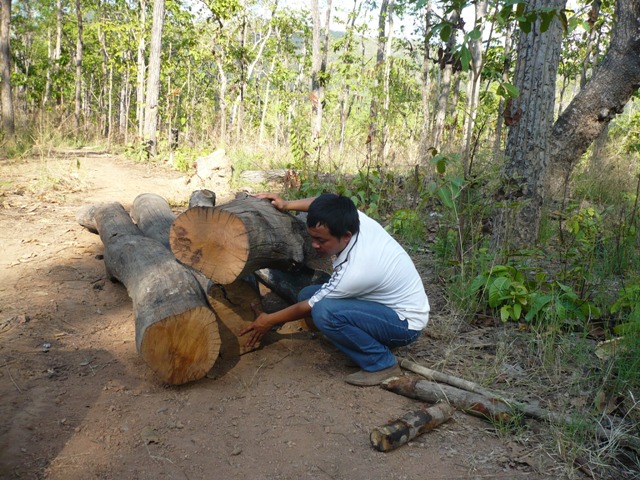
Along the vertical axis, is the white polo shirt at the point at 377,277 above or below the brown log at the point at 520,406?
above

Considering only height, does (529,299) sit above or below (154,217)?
below

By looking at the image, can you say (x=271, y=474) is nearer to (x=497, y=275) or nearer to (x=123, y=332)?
(x=123, y=332)

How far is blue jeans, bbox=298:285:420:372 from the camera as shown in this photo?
2916mm

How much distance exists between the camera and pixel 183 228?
2750 mm

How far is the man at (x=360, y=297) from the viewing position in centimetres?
279

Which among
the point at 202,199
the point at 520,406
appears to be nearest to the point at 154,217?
the point at 202,199

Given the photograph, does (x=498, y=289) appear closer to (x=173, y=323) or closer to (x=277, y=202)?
(x=277, y=202)

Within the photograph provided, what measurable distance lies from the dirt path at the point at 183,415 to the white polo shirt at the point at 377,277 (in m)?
0.54

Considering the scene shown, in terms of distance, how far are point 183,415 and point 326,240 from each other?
1.25 m

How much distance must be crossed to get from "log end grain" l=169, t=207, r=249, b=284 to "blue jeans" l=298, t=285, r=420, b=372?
581 millimetres

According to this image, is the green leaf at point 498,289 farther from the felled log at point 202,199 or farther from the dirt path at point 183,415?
the felled log at point 202,199

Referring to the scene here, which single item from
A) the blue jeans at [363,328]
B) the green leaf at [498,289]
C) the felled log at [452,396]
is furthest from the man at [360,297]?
the green leaf at [498,289]

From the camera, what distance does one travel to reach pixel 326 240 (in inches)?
111

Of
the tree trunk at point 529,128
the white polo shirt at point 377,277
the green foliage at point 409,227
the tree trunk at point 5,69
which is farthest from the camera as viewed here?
the tree trunk at point 5,69
